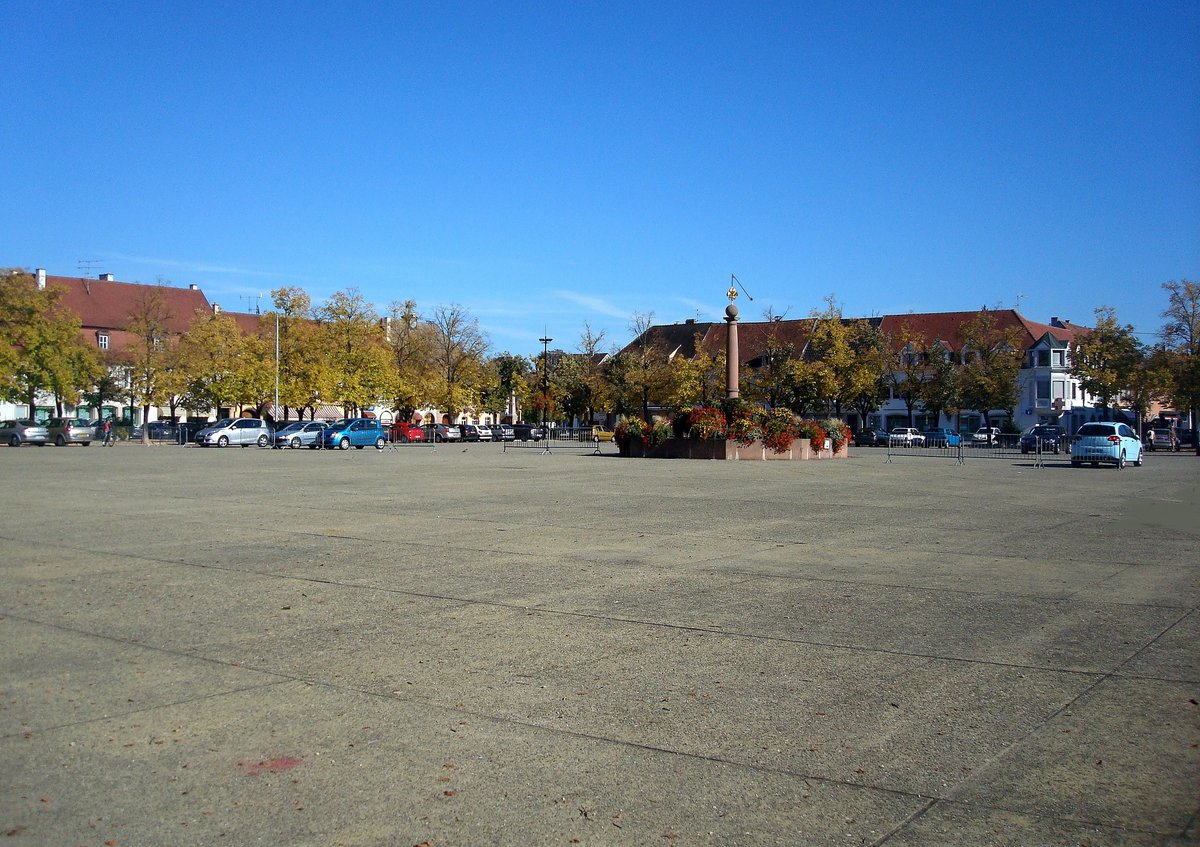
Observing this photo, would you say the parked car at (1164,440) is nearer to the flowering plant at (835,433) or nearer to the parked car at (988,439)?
the parked car at (988,439)

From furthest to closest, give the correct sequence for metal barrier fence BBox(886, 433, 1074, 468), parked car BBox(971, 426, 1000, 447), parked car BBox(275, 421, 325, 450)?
parked car BBox(971, 426, 1000, 447) < parked car BBox(275, 421, 325, 450) < metal barrier fence BBox(886, 433, 1074, 468)

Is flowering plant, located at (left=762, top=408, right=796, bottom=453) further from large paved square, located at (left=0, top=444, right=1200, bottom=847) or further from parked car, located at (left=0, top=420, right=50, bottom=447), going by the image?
parked car, located at (left=0, top=420, right=50, bottom=447)

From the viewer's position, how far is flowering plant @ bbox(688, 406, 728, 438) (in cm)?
4091

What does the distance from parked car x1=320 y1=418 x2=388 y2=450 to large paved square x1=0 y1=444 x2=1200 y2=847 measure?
138 feet

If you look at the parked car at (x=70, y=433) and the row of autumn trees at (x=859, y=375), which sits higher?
the row of autumn trees at (x=859, y=375)

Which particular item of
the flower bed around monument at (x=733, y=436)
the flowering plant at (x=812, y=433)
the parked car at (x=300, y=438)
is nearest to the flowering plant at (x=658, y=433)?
the flower bed around monument at (x=733, y=436)

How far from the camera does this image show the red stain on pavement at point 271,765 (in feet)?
16.5

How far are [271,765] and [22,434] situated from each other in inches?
2402

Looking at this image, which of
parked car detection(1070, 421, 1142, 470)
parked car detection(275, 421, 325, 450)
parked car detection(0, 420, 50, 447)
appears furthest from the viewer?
parked car detection(0, 420, 50, 447)

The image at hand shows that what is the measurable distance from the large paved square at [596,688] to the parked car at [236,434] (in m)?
44.9

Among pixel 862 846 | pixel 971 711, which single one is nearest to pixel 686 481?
pixel 971 711

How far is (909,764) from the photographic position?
5219mm

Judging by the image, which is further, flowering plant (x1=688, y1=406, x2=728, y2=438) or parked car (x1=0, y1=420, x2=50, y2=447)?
parked car (x1=0, y1=420, x2=50, y2=447)

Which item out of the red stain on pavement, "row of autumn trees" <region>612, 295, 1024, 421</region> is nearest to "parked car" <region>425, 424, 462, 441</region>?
"row of autumn trees" <region>612, 295, 1024, 421</region>
